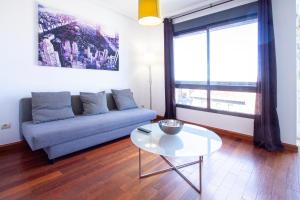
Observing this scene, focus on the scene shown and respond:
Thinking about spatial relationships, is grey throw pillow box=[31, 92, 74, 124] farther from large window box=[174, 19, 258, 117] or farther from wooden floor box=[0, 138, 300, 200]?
large window box=[174, 19, 258, 117]

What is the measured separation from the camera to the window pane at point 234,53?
2807 millimetres

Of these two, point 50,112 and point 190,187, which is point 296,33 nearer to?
point 190,187

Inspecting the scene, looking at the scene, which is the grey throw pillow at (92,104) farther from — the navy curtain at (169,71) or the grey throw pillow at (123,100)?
the navy curtain at (169,71)

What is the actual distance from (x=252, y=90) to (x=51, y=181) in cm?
305

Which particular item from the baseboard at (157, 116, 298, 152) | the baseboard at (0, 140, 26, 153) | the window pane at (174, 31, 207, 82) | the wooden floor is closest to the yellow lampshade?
the wooden floor

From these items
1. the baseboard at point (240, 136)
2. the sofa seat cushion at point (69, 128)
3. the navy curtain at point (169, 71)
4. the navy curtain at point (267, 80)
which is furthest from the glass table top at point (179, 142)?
the navy curtain at point (169, 71)

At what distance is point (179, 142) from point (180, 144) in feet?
0.16

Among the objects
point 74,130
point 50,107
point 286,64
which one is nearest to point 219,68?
point 286,64

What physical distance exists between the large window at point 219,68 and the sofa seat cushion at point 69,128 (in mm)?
1468

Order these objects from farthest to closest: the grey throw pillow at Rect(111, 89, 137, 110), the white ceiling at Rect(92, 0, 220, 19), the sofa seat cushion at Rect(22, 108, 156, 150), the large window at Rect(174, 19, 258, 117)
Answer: the grey throw pillow at Rect(111, 89, 137, 110) < the white ceiling at Rect(92, 0, 220, 19) < the large window at Rect(174, 19, 258, 117) < the sofa seat cushion at Rect(22, 108, 156, 150)

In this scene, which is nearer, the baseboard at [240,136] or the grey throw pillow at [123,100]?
the baseboard at [240,136]

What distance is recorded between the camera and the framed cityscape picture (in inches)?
107

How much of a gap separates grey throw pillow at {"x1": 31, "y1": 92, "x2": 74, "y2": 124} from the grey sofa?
105mm

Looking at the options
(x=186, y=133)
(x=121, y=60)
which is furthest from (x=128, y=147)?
(x=121, y=60)
